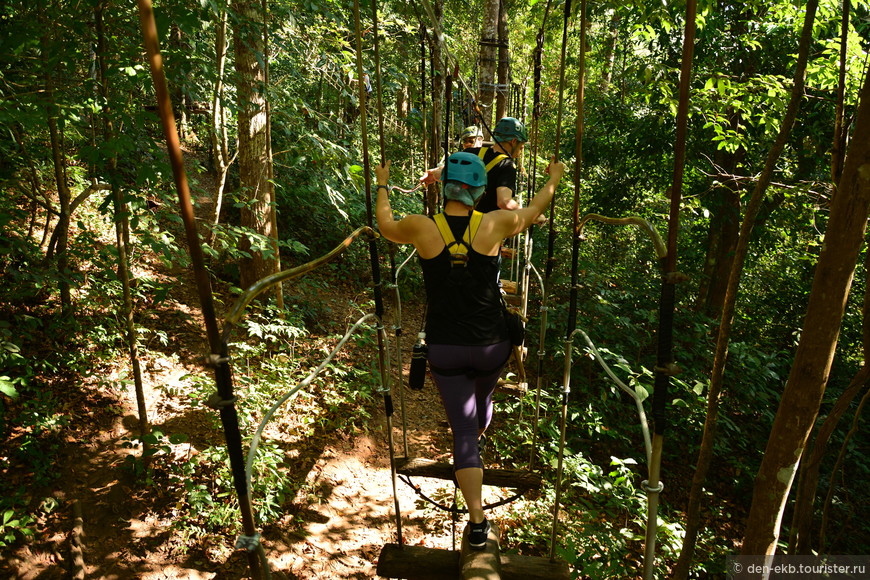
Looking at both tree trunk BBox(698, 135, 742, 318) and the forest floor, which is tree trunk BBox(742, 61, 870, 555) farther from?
tree trunk BBox(698, 135, 742, 318)

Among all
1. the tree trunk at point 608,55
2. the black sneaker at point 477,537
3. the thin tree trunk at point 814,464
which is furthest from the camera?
the tree trunk at point 608,55

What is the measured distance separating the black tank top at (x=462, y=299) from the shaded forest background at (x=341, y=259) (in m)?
0.58

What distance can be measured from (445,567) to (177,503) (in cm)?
222

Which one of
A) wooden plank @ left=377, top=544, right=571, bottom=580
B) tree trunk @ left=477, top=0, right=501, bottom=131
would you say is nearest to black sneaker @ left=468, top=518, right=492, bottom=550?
wooden plank @ left=377, top=544, right=571, bottom=580

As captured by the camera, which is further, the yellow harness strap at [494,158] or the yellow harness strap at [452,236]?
the yellow harness strap at [494,158]

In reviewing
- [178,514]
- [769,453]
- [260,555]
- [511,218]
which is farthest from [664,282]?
[178,514]

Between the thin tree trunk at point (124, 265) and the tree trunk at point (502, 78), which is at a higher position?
the tree trunk at point (502, 78)

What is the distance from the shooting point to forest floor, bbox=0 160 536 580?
116 inches

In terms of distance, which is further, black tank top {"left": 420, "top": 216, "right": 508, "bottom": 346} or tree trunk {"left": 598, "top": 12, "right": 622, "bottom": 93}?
tree trunk {"left": 598, "top": 12, "right": 622, "bottom": 93}

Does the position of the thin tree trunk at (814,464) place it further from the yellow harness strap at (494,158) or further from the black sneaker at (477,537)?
the yellow harness strap at (494,158)

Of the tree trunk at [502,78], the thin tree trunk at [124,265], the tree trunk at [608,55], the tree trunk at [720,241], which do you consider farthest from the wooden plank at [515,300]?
the tree trunk at [608,55]

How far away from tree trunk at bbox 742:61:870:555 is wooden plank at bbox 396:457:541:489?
1.04 metres

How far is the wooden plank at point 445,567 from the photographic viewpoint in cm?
192

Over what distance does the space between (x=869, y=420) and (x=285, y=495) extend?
6.21 meters
